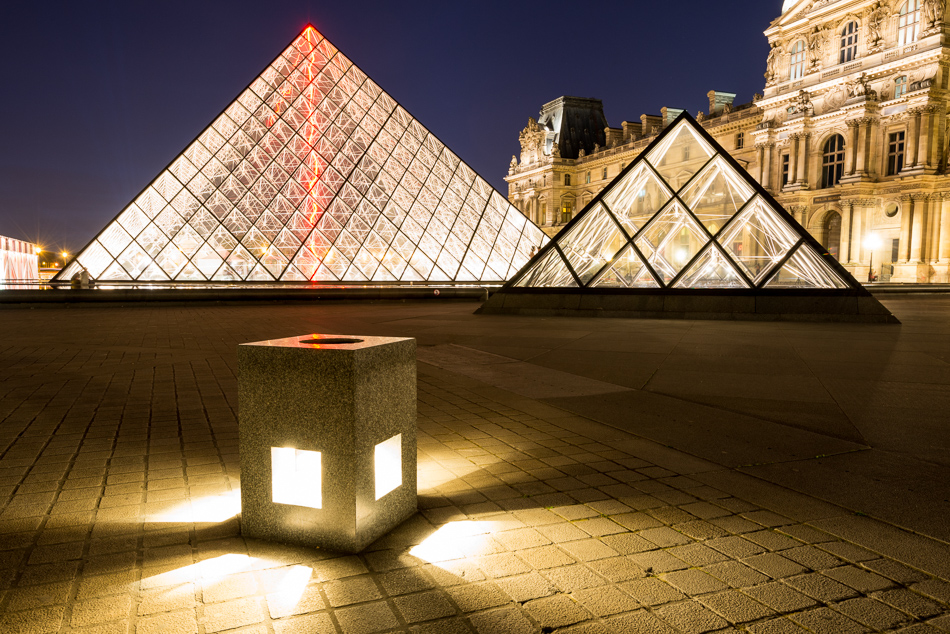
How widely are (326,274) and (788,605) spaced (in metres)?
24.1

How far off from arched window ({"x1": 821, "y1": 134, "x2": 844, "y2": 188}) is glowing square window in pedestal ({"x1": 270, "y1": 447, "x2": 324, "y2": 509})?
50.9 metres

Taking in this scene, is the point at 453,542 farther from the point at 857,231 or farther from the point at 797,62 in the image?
the point at 797,62

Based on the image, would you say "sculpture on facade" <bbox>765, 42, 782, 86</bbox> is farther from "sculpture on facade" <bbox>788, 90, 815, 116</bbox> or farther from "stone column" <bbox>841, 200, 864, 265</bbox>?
"stone column" <bbox>841, 200, 864, 265</bbox>

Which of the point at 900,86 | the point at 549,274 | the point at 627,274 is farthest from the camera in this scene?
the point at 900,86

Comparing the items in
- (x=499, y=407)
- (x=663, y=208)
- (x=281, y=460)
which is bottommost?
(x=499, y=407)

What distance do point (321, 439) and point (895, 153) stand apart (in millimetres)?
51119

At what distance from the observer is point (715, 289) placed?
14.4 m

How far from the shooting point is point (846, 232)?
4266cm

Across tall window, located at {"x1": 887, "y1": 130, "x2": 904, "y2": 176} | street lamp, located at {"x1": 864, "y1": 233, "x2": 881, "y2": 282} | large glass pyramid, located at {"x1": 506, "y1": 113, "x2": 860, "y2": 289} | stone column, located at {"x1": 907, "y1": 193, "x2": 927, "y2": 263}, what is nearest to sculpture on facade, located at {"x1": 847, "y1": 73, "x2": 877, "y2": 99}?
tall window, located at {"x1": 887, "y1": 130, "x2": 904, "y2": 176}

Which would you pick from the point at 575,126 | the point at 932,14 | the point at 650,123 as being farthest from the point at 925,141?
the point at 575,126

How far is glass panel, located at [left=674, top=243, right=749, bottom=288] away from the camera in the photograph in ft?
48.0

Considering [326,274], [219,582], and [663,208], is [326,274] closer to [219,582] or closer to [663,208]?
[663,208]

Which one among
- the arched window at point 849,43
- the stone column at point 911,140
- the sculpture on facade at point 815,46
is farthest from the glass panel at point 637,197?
the sculpture on facade at point 815,46

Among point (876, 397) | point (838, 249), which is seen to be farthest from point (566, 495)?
point (838, 249)
